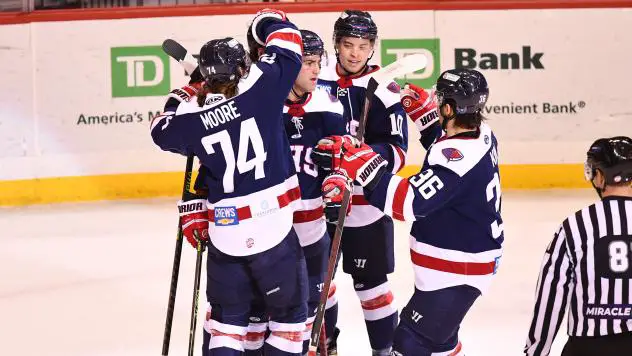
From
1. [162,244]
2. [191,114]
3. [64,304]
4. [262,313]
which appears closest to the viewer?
[191,114]

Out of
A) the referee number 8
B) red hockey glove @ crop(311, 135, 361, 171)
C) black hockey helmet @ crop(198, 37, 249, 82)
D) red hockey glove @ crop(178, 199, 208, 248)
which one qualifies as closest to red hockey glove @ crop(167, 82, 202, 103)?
black hockey helmet @ crop(198, 37, 249, 82)

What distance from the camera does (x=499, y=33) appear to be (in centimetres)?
762

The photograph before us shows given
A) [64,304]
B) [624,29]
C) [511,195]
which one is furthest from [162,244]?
[624,29]

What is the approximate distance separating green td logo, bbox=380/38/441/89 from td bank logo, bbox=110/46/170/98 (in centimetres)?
142

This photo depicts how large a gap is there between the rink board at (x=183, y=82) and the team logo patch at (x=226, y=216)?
4151mm

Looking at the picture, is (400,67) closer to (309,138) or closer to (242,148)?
(309,138)

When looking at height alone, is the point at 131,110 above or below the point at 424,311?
above

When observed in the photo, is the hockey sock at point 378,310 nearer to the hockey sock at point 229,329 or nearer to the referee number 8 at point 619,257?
the hockey sock at point 229,329

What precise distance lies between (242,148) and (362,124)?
0.62 metres

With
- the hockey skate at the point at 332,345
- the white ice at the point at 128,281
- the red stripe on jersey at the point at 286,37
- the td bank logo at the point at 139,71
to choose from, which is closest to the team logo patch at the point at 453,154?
the red stripe on jersey at the point at 286,37

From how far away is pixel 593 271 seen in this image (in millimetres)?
2840

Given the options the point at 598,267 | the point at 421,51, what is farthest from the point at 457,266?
the point at 421,51

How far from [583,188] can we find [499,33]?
115cm

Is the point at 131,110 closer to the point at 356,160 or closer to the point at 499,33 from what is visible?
the point at 499,33
